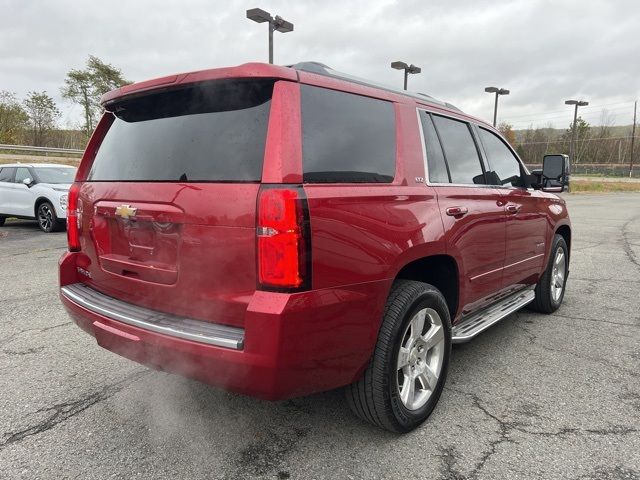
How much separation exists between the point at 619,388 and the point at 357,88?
8.52 feet

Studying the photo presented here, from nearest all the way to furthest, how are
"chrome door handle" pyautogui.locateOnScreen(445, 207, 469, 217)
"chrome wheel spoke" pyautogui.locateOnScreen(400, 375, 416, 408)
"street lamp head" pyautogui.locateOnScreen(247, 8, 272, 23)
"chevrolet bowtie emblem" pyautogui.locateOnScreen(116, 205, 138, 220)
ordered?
"chevrolet bowtie emblem" pyautogui.locateOnScreen(116, 205, 138, 220) < "chrome wheel spoke" pyautogui.locateOnScreen(400, 375, 416, 408) < "chrome door handle" pyautogui.locateOnScreen(445, 207, 469, 217) < "street lamp head" pyautogui.locateOnScreen(247, 8, 272, 23)

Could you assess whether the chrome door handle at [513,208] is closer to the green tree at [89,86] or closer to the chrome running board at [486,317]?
the chrome running board at [486,317]

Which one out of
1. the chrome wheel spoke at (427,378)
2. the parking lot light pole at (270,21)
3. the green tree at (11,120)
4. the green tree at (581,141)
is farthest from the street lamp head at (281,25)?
the green tree at (581,141)

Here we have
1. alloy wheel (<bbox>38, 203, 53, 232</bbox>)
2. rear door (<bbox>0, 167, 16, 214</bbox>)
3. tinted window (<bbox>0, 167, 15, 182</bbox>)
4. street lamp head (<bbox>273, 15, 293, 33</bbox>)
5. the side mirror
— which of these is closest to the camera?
the side mirror

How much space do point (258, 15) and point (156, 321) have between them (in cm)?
1297

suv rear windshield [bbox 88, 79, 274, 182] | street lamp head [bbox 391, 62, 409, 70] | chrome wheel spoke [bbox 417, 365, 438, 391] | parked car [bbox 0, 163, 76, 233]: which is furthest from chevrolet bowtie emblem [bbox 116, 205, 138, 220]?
street lamp head [bbox 391, 62, 409, 70]

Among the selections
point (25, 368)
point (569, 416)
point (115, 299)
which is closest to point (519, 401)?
point (569, 416)

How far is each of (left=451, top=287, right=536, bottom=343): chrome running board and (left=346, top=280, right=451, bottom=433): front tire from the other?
0.82ft

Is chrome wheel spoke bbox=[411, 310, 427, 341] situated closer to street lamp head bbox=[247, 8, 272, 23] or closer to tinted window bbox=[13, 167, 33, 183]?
tinted window bbox=[13, 167, 33, 183]

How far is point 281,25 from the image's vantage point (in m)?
14.3

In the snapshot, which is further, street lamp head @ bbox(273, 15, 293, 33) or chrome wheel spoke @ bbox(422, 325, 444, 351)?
street lamp head @ bbox(273, 15, 293, 33)

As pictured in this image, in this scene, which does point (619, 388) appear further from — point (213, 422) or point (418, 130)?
point (213, 422)

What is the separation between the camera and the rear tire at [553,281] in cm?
477

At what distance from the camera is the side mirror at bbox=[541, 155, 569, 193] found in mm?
4523
